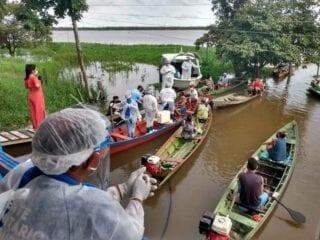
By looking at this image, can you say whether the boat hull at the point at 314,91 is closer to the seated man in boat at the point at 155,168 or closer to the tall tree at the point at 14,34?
the seated man in boat at the point at 155,168

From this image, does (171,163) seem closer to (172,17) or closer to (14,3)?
(14,3)

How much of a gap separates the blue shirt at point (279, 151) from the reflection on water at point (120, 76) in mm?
9493

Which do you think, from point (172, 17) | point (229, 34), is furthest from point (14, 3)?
point (172, 17)

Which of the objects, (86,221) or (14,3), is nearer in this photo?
(86,221)

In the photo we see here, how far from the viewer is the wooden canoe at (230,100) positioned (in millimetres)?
15395

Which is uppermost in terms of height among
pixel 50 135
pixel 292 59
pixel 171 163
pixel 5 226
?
pixel 50 135

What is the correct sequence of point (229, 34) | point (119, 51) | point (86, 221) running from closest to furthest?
point (86, 221)
point (229, 34)
point (119, 51)

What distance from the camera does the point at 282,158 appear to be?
927cm

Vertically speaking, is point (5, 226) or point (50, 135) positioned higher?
point (50, 135)

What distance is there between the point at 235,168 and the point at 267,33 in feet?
29.6

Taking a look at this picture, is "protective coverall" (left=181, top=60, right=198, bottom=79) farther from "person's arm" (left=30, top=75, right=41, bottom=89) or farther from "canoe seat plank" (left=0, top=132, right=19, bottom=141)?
"person's arm" (left=30, top=75, right=41, bottom=89)

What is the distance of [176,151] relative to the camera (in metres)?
10.5

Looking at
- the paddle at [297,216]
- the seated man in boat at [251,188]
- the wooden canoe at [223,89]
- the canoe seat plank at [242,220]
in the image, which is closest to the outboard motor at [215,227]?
the canoe seat plank at [242,220]

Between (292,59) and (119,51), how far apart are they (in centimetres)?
1231
